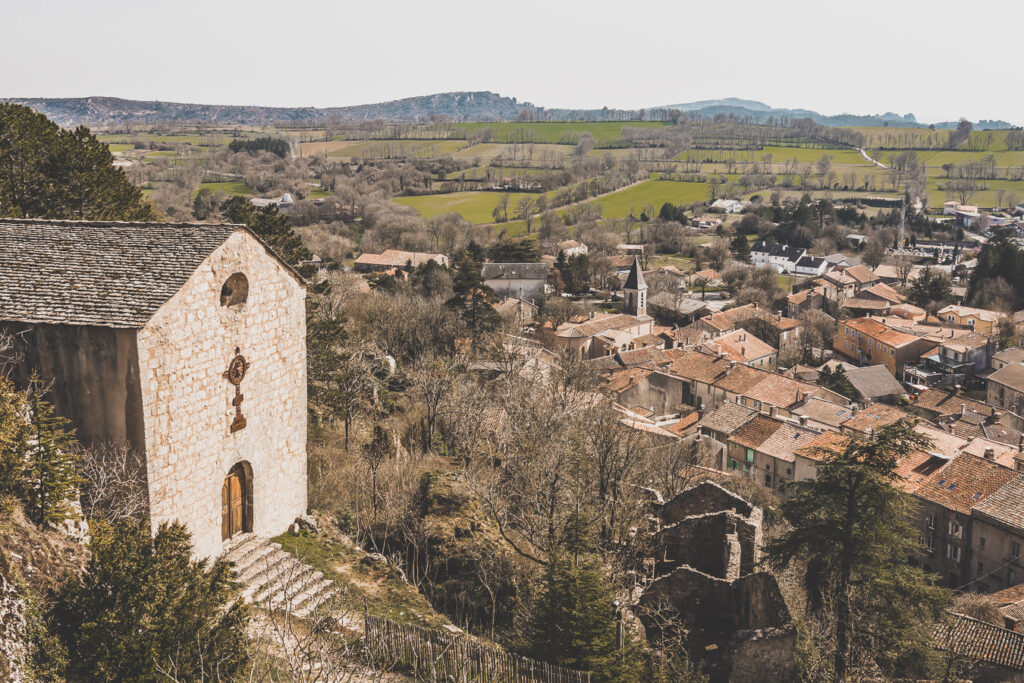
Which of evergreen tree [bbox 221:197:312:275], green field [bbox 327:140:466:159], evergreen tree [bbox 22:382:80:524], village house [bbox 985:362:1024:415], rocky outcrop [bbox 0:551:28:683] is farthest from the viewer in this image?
green field [bbox 327:140:466:159]

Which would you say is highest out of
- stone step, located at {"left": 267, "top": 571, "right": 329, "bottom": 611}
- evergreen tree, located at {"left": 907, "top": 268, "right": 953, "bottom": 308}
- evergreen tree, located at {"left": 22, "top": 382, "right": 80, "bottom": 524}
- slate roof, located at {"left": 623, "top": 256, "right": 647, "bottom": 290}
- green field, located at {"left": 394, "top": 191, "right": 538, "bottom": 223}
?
green field, located at {"left": 394, "top": 191, "right": 538, "bottom": 223}

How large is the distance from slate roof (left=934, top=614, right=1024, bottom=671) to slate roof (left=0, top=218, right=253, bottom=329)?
20.7 m

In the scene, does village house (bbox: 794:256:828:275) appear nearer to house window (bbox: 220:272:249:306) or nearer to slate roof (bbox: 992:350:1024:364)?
slate roof (bbox: 992:350:1024:364)

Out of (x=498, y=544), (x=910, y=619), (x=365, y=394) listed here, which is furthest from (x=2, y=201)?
(x=910, y=619)

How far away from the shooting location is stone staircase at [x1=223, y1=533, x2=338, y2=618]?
14086 millimetres

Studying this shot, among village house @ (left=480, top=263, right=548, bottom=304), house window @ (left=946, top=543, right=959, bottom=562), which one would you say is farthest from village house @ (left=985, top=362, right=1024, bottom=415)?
village house @ (left=480, top=263, right=548, bottom=304)

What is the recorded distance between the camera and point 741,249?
373 ft

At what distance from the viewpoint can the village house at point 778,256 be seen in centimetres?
11319

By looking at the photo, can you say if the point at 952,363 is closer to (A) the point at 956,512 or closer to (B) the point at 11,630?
(A) the point at 956,512

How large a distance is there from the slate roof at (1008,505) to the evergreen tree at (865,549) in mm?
20611

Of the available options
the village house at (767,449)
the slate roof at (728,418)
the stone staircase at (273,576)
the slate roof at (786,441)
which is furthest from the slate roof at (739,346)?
the stone staircase at (273,576)

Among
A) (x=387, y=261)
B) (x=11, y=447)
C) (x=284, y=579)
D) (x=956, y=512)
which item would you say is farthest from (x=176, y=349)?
(x=387, y=261)

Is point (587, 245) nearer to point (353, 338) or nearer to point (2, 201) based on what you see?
point (353, 338)

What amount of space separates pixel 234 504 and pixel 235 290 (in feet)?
13.0
